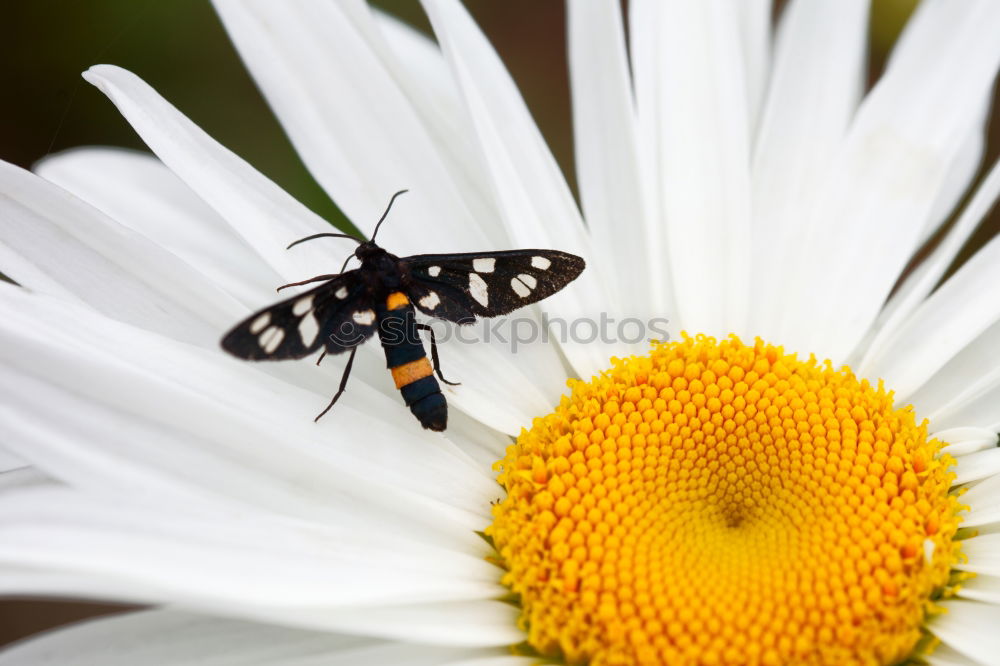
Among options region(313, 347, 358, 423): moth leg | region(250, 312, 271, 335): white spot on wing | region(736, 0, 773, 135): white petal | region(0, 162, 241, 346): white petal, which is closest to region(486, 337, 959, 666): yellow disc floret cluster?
region(313, 347, 358, 423): moth leg

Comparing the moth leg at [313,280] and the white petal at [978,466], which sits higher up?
the moth leg at [313,280]

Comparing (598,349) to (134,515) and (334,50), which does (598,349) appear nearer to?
(334,50)

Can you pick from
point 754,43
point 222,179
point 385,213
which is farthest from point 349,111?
point 754,43

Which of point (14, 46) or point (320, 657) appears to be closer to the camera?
point (320, 657)

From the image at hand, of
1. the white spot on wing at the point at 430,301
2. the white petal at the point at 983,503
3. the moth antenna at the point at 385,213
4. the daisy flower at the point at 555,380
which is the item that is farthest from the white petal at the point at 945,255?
the moth antenna at the point at 385,213

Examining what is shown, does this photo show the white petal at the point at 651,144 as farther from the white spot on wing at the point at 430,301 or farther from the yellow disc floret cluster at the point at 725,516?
the white spot on wing at the point at 430,301

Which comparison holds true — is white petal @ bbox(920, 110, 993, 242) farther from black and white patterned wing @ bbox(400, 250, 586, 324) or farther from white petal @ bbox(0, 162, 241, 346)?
white petal @ bbox(0, 162, 241, 346)

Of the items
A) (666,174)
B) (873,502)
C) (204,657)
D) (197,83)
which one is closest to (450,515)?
(204,657)
